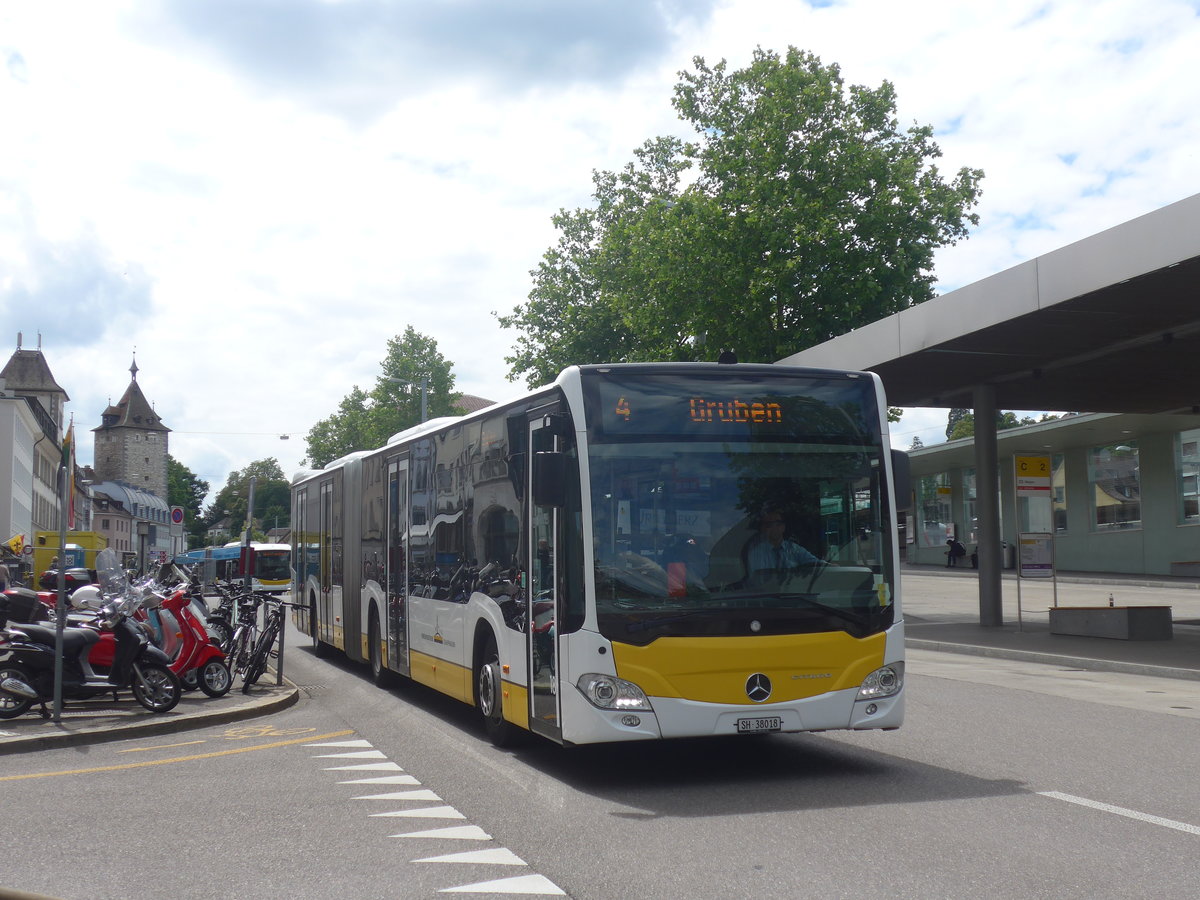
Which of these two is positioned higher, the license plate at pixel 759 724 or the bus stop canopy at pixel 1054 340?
the bus stop canopy at pixel 1054 340

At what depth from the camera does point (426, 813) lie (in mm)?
7680

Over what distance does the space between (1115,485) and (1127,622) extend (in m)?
26.3

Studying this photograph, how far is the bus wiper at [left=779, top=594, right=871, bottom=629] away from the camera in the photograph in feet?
28.6

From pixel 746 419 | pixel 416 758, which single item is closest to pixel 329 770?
pixel 416 758

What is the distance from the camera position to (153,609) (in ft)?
46.5

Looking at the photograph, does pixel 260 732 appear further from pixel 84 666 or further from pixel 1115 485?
pixel 1115 485

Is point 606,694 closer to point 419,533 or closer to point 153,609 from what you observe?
point 419,533

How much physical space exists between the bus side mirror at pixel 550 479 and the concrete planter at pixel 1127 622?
14.8 meters

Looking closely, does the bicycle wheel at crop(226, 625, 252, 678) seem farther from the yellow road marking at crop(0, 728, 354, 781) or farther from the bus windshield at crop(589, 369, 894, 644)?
the bus windshield at crop(589, 369, 894, 644)

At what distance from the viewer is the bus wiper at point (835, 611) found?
8727 millimetres

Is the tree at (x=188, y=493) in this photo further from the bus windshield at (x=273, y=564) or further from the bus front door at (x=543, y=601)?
the bus front door at (x=543, y=601)

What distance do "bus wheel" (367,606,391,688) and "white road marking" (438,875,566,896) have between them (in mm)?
9959

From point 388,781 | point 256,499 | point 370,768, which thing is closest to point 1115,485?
point 370,768

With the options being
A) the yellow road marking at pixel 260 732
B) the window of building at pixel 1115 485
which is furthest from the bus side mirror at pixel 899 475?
the window of building at pixel 1115 485
